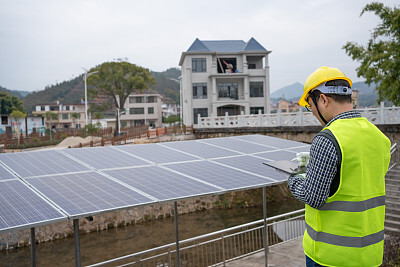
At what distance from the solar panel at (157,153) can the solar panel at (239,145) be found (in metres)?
1.72

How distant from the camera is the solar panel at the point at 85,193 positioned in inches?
195

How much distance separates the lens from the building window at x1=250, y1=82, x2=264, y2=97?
49.1 m

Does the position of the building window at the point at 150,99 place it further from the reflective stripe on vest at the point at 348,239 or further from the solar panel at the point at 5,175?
the reflective stripe on vest at the point at 348,239

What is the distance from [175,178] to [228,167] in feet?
4.89

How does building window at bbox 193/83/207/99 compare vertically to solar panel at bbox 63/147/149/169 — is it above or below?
above

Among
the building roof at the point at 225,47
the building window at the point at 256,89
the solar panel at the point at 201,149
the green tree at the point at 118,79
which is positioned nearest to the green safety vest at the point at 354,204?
the solar panel at the point at 201,149

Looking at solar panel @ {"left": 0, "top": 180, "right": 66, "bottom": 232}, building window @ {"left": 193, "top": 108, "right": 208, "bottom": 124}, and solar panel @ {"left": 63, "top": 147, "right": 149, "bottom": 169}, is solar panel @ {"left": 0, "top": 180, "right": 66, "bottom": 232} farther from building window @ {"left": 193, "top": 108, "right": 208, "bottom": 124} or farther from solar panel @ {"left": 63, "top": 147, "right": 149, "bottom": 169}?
building window @ {"left": 193, "top": 108, "right": 208, "bottom": 124}

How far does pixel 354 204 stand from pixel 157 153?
678 cm

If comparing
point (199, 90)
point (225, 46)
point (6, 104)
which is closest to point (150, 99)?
point (6, 104)

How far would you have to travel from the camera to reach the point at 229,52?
49.1 metres

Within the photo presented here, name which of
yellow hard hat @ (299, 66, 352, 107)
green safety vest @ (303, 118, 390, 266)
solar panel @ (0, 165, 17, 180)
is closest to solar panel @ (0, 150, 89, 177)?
solar panel @ (0, 165, 17, 180)

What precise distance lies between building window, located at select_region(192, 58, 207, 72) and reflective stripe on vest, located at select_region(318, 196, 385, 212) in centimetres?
4651

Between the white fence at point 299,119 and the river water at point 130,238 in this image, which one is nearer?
the river water at point 130,238

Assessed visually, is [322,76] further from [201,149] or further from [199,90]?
[199,90]
